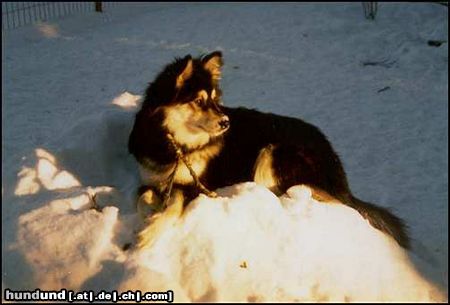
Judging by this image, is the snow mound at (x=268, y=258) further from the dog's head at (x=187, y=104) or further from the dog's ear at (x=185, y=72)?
the dog's ear at (x=185, y=72)

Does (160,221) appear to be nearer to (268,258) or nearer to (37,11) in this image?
(268,258)

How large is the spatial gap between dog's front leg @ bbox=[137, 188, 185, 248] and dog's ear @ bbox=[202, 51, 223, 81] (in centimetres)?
95

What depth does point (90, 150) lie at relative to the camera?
A: 13.0 feet

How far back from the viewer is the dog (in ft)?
11.0

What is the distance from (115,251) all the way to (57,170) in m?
1.12

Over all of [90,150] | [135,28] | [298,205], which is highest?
[298,205]

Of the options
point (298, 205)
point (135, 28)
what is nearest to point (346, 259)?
point (298, 205)

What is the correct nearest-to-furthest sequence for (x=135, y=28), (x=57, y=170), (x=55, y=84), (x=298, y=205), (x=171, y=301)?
(x=171, y=301), (x=298, y=205), (x=57, y=170), (x=55, y=84), (x=135, y=28)

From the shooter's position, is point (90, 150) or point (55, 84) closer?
point (90, 150)

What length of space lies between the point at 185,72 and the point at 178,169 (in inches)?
23.8

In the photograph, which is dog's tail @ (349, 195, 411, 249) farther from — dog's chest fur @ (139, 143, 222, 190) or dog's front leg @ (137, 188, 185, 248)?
dog's front leg @ (137, 188, 185, 248)

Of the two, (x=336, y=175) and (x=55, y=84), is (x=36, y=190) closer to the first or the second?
(x=336, y=175)

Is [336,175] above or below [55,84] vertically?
above

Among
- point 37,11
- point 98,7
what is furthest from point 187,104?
point 37,11
